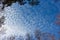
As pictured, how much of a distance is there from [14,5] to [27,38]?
0.93 feet

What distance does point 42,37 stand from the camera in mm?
963

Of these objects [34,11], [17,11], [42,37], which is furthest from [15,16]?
[42,37]

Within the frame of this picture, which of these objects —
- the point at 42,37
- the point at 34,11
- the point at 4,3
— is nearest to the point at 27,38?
the point at 42,37

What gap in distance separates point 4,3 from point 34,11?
0.26 m

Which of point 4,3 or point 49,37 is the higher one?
point 4,3

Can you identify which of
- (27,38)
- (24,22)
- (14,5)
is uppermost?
(14,5)

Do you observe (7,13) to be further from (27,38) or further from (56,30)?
(56,30)

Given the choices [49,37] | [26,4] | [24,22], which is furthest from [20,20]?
[49,37]

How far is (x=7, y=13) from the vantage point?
1.01 m

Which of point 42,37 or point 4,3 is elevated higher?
point 4,3

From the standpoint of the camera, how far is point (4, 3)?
3.36 feet

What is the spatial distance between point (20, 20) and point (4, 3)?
19 cm

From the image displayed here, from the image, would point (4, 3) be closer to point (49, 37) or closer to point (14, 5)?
point (14, 5)

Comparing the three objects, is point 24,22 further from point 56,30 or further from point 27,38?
point 56,30
